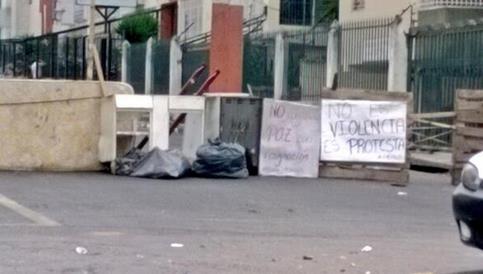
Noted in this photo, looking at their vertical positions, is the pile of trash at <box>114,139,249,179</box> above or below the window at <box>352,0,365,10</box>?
below

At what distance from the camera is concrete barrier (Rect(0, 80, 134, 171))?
18062mm

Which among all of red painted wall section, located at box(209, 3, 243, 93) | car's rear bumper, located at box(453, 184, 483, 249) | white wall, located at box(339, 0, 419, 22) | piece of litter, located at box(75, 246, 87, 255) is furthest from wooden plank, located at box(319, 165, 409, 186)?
white wall, located at box(339, 0, 419, 22)

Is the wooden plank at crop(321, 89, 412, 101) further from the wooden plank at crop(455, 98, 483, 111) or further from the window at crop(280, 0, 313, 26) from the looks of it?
the window at crop(280, 0, 313, 26)

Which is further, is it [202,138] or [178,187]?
[202,138]

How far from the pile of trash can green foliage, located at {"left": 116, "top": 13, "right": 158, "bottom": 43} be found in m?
27.7

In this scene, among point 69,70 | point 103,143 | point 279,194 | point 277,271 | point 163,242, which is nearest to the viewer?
point 277,271

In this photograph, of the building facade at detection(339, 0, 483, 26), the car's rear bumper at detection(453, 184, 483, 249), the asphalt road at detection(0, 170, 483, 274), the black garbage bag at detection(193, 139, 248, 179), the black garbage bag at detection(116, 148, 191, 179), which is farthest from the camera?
the building facade at detection(339, 0, 483, 26)

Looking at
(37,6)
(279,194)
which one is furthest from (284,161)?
(37,6)

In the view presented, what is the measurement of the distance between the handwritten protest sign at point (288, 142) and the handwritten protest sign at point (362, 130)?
175 millimetres

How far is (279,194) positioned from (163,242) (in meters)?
5.05

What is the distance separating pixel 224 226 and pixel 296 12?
92.9ft

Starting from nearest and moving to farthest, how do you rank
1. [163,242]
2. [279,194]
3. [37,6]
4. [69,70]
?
1. [163,242]
2. [279,194]
3. [69,70]
4. [37,6]

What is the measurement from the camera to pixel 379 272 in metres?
10.1

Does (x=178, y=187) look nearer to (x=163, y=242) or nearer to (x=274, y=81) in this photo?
(x=163, y=242)
